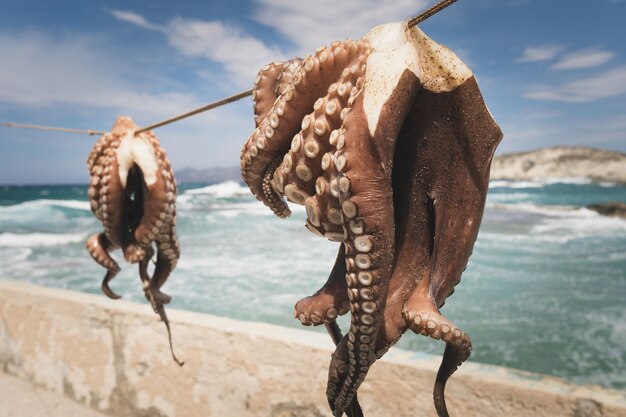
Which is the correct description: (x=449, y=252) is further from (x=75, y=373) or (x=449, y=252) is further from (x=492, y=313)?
(x=492, y=313)

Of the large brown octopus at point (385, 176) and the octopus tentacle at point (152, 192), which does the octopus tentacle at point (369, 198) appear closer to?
the large brown octopus at point (385, 176)

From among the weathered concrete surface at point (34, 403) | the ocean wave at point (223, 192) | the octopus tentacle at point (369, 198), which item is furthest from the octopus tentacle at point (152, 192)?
the ocean wave at point (223, 192)

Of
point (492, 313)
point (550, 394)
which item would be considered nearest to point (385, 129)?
point (550, 394)

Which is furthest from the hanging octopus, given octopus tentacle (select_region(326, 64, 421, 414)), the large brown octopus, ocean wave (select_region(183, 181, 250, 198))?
ocean wave (select_region(183, 181, 250, 198))

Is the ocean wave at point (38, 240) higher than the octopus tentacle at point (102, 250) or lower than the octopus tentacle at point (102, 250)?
lower

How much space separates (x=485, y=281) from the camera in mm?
8617

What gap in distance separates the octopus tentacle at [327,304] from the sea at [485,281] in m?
4.47

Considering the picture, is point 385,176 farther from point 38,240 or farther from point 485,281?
point 38,240

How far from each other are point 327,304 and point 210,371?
2.37m

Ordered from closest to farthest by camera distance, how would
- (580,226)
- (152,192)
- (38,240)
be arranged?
(152,192), (38,240), (580,226)

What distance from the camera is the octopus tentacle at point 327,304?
98cm

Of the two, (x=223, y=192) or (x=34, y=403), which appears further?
(x=223, y=192)

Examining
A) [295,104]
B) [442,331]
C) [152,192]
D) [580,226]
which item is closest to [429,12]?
[295,104]

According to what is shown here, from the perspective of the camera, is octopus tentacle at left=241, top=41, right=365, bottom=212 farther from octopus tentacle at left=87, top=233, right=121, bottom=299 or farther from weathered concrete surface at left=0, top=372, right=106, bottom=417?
weathered concrete surface at left=0, top=372, right=106, bottom=417
